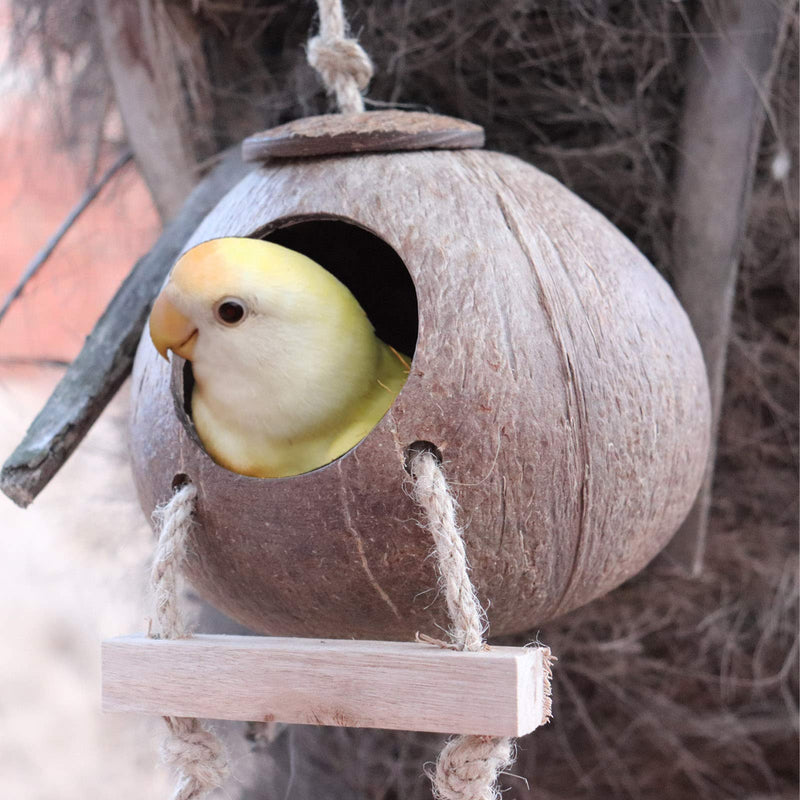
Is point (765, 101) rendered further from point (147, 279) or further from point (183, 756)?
point (183, 756)

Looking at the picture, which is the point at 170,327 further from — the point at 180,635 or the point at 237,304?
the point at 180,635

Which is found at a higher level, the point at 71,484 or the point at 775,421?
the point at 775,421

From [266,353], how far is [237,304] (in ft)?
0.15

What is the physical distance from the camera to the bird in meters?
0.80

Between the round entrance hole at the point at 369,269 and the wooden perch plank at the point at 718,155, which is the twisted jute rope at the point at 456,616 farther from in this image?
the wooden perch plank at the point at 718,155

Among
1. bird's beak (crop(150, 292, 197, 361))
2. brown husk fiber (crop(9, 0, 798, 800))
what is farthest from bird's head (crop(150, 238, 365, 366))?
brown husk fiber (crop(9, 0, 798, 800))

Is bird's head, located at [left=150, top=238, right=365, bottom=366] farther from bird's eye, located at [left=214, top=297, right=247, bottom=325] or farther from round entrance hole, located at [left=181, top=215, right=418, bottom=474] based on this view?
round entrance hole, located at [left=181, top=215, right=418, bottom=474]

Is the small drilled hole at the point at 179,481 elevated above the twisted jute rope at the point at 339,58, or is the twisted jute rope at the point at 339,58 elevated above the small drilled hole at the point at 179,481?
the twisted jute rope at the point at 339,58

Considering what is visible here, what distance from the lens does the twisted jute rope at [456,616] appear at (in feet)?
2.40

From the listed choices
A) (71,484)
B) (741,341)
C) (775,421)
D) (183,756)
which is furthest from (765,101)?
(71,484)

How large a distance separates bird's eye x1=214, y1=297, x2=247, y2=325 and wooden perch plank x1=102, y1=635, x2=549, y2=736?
0.25m

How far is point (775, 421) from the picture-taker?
147 cm

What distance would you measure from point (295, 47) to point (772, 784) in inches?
51.9

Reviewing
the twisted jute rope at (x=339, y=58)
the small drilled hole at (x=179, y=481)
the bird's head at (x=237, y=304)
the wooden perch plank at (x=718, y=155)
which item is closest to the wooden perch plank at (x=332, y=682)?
the small drilled hole at (x=179, y=481)
